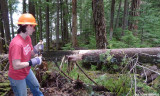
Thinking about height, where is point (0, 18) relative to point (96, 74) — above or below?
above

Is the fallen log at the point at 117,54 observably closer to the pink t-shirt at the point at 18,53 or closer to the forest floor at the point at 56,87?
the forest floor at the point at 56,87

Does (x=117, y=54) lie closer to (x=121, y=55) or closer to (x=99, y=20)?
(x=121, y=55)

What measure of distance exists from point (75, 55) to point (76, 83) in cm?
106

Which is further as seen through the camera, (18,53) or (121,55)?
(121,55)

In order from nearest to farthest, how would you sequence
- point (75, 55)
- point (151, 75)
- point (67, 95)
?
point (67, 95) → point (151, 75) → point (75, 55)

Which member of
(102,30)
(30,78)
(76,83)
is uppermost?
(102,30)

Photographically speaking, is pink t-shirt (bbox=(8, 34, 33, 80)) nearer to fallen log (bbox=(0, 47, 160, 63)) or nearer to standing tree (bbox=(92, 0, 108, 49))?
fallen log (bbox=(0, 47, 160, 63))

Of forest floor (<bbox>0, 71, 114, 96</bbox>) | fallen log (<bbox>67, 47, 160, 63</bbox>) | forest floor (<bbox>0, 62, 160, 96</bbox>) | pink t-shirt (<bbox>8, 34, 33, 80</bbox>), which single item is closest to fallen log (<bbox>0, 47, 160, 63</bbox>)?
fallen log (<bbox>67, 47, 160, 63</bbox>)

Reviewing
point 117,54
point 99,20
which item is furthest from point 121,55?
point 99,20

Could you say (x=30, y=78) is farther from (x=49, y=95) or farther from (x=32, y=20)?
(x=32, y=20)

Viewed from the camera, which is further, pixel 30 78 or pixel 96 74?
pixel 96 74

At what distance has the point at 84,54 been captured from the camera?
438 centimetres

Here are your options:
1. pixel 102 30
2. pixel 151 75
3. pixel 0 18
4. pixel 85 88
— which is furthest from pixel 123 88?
pixel 0 18

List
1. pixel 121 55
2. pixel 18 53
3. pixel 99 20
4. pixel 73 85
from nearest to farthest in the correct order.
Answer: pixel 18 53 < pixel 73 85 < pixel 121 55 < pixel 99 20
